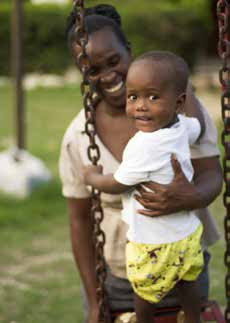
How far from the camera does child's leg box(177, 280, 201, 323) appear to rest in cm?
267

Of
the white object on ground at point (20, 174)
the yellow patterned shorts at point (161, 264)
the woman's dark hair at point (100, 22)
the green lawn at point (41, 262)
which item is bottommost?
the white object on ground at point (20, 174)

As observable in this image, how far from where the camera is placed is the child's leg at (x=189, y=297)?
8.77ft

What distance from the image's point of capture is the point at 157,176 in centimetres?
254

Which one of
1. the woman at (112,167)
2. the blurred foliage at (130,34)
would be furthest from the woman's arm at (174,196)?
the blurred foliage at (130,34)

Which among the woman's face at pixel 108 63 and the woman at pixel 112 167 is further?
the woman's face at pixel 108 63

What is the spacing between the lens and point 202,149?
2939 mm

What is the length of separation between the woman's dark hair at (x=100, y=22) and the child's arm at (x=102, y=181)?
0.58 metres

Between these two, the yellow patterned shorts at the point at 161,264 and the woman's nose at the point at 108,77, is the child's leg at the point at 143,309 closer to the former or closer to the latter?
the yellow patterned shorts at the point at 161,264

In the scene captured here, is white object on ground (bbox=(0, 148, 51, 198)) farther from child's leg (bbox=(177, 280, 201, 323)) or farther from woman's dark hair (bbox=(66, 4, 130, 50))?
child's leg (bbox=(177, 280, 201, 323))

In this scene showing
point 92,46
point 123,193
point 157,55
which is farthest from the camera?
point 92,46

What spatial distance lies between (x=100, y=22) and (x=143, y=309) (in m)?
1.11

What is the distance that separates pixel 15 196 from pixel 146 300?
531cm

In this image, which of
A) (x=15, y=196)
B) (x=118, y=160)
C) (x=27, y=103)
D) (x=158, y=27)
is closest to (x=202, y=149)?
(x=118, y=160)

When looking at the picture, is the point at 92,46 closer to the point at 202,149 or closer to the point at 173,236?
the point at 202,149
